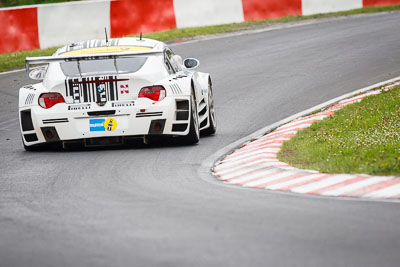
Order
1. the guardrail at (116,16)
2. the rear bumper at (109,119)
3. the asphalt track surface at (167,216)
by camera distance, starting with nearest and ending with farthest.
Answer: the asphalt track surface at (167,216) < the rear bumper at (109,119) < the guardrail at (116,16)

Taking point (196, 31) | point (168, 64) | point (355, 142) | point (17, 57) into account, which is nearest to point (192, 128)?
point (168, 64)

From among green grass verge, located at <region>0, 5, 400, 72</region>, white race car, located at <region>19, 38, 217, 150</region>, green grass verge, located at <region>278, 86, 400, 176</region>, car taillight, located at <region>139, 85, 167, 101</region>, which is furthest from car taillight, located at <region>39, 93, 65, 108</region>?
green grass verge, located at <region>0, 5, 400, 72</region>

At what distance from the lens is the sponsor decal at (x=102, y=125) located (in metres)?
10.5

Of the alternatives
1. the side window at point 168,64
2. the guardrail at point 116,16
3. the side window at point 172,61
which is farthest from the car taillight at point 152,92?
the guardrail at point 116,16

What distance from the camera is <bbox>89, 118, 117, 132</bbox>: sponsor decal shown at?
1053 cm

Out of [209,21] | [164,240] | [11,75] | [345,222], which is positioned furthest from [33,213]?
[209,21]

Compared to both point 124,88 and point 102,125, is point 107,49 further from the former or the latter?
point 102,125

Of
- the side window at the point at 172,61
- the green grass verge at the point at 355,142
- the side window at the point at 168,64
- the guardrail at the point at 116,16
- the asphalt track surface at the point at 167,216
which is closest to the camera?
the asphalt track surface at the point at 167,216

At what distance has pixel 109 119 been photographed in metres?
10.5

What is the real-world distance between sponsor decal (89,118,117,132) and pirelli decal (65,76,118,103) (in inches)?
9.3

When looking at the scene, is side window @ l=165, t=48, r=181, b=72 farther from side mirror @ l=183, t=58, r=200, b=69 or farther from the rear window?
the rear window

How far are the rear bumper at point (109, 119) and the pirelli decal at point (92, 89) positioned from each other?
0.08 metres

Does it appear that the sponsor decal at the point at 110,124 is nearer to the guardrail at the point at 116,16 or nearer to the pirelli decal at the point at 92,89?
the pirelli decal at the point at 92,89

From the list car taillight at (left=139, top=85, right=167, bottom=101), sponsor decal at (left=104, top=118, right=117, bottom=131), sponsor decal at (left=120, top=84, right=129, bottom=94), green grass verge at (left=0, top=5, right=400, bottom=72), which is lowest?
green grass verge at (left=0, top=5, right=400, bottom=72)
